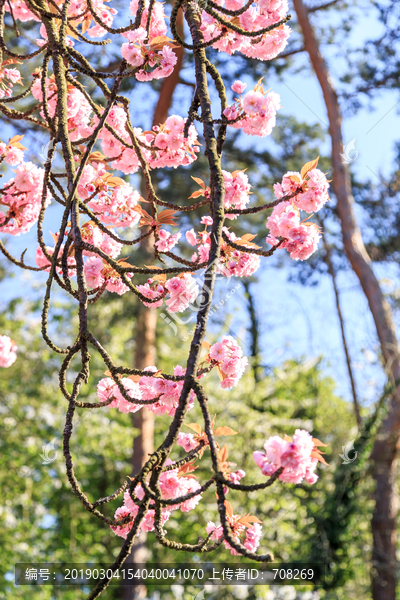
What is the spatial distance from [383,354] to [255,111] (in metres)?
4.03

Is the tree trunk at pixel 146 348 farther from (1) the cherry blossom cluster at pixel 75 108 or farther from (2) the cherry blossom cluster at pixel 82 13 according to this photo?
(1) the cherry blossom cluster at pixel 75 108

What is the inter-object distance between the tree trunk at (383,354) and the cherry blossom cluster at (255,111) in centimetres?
338

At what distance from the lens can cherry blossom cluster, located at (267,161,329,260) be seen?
3.84 ft

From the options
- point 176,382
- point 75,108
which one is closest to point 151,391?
point 176,382

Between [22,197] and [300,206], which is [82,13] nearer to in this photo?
[22,197]

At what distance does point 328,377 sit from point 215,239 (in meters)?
8.60

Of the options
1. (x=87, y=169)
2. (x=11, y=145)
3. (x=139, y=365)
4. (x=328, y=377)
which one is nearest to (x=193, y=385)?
(x=87, y=169)

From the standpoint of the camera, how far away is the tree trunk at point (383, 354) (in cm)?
438

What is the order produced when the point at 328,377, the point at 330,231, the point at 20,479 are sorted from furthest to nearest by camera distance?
the point at 328,377 → the point at 330,231 → the point at 20,479

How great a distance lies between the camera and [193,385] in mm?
694

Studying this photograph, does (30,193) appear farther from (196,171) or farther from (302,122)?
(302,122)

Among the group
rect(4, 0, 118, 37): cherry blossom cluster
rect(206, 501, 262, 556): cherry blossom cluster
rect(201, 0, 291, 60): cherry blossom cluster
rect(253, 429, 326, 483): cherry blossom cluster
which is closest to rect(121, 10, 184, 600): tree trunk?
rect(4, 0, 118, 37): cherry blossom cluster

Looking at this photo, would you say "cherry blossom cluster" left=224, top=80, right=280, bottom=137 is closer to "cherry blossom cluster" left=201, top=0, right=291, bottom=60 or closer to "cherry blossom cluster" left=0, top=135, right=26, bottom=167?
"cherry blossom cluster" left=201, top=0, right=291, bottom=60

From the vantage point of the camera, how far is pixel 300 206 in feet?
3.95
